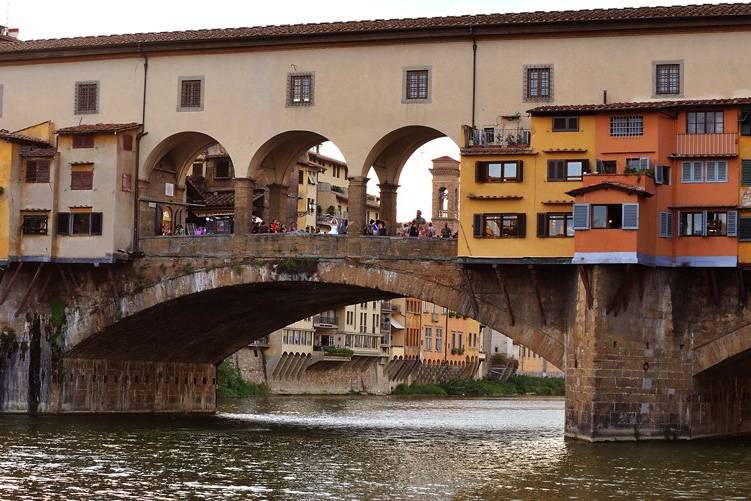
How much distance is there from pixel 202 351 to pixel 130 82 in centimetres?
1269

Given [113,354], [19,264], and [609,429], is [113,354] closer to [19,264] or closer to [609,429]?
[19,264]

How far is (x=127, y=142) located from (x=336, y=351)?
45875 mm

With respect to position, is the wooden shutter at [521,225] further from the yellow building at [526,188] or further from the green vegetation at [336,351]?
the green vegetation at [336,351]

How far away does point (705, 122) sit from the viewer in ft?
165

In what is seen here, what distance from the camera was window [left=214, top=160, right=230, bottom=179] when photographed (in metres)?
70.3

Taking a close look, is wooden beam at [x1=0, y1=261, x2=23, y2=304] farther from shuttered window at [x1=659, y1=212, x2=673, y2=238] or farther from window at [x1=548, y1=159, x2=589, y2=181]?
shuttered window at [x1=659, y1=212, x2=673, y2=238]

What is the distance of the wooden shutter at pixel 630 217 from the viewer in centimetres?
4891

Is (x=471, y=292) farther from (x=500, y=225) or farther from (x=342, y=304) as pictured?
(x=342, y=304)

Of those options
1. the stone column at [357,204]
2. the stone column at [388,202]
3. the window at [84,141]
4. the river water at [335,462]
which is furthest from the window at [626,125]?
the window at [84,141]

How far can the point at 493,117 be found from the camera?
176 ft

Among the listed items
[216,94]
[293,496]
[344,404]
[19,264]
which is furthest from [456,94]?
[344,404]

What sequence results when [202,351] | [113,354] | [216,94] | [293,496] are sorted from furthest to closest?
[202,351] < [113,354] < [216,94] < [293,496]

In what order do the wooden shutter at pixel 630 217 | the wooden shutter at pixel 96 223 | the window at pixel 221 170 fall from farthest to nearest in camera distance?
the window at pixel 221 170 → the wooden shutter at pixel 96 223 → the wooden shutter at pixel 630 217

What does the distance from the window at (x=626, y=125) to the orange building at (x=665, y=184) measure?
0.03m
